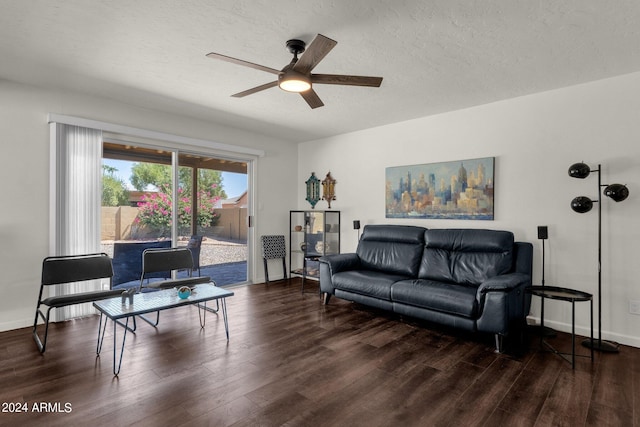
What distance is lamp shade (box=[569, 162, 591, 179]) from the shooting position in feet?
10.1

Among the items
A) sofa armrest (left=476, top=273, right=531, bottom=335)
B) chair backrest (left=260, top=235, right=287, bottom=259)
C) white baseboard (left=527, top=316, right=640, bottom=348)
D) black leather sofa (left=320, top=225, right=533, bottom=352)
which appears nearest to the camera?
sofa armrest (left=476, top=273, right=531, bottom=335)

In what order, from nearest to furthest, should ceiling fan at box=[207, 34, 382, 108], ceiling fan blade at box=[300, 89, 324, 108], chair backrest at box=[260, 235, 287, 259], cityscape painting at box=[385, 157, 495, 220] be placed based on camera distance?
ceiling fan at box=[207, 34, 382, 108] < ceiling fan blade at box=[300, 89, 324, 108] < cityscape painting at box=[385, 157, 495, 220] < chair backrest at box=[260, 235, 287, 259]

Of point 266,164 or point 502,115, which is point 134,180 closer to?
point 266,164

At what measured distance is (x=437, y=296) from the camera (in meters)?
3.22

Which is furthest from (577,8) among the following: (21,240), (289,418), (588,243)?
(21,240)

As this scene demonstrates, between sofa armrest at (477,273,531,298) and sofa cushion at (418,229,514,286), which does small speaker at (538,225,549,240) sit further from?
sofa armrest at (477,273,531,298)

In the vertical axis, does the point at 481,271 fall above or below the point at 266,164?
below

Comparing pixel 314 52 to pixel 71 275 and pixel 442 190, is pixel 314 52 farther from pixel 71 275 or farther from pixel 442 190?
pixel 71 275

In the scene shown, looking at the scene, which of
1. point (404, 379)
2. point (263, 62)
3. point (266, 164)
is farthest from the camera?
point (266, 164)

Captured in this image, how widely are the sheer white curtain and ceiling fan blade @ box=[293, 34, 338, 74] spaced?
2.82 meters

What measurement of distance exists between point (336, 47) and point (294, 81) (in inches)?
20.8

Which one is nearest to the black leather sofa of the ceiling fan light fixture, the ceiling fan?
the ceiling fan

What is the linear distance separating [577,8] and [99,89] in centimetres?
428

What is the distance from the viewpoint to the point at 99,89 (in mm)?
3607
